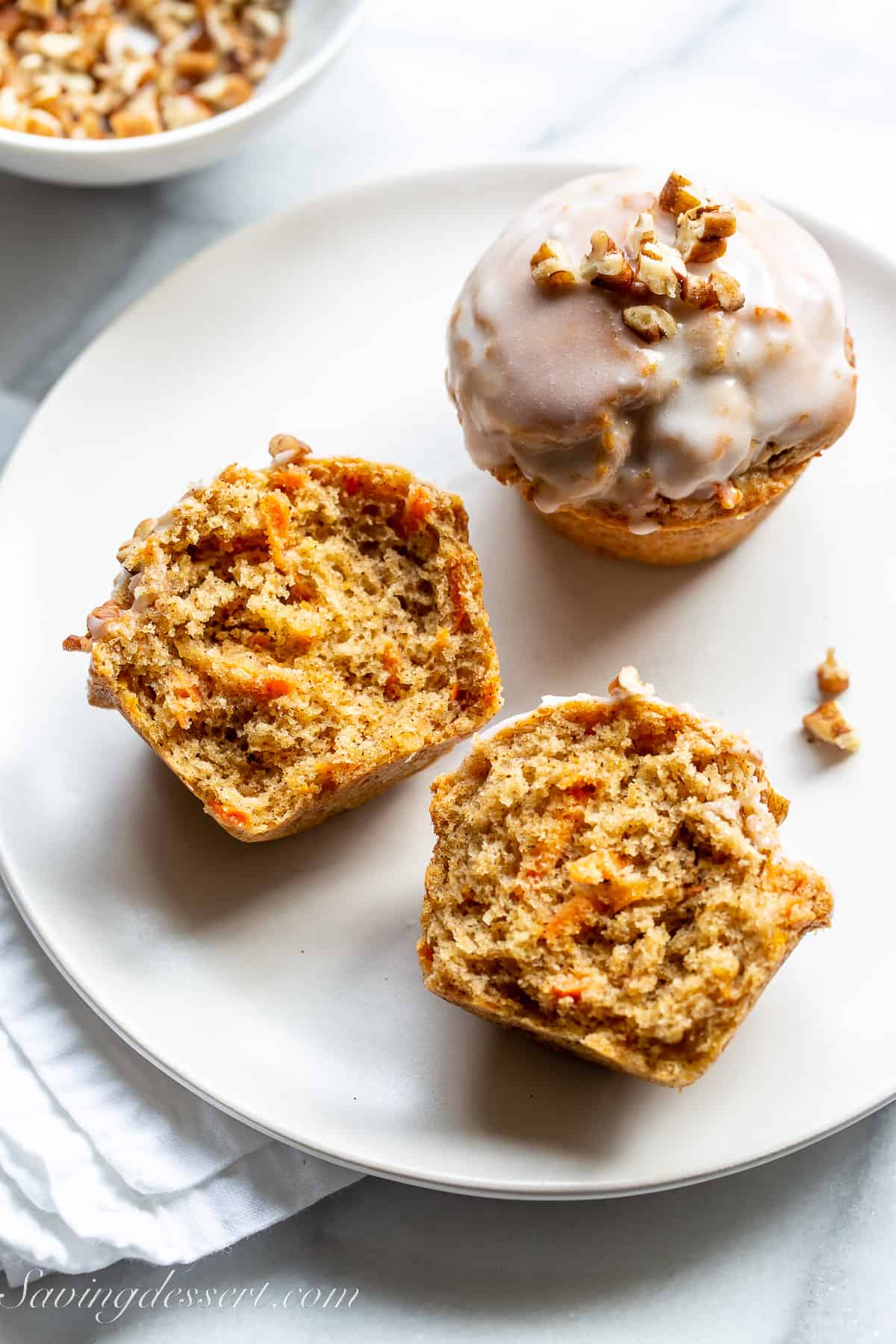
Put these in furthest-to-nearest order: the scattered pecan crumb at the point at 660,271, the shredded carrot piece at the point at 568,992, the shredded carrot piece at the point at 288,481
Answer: the shredded carrot piece at the point at 288,481, the scattered pecan crumb at the point at 660,271, the shredded carrot piece at the point at 568,992

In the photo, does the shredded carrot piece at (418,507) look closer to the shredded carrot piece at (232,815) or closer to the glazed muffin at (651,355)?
the glazed muffin at (651,355)

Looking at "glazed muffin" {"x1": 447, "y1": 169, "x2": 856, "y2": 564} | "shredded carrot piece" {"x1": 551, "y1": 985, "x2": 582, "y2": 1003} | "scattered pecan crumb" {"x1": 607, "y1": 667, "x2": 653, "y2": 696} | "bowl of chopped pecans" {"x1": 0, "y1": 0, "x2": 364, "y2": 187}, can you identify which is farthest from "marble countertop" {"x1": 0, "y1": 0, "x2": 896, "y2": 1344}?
"shredded carrot piece" {"x1": 551, "y1": 985, "x2": 582, "y2": 1003}

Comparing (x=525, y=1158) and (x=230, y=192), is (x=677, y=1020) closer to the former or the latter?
(x=525, y=1158)

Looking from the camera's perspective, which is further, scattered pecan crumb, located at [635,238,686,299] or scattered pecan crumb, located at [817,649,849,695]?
scattered pecan crumb, located at [817,649,849,695]

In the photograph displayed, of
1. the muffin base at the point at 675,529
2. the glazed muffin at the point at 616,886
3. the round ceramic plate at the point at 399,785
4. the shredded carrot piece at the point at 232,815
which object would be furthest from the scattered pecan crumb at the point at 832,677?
the shredded carrot piece at the point at 232,815

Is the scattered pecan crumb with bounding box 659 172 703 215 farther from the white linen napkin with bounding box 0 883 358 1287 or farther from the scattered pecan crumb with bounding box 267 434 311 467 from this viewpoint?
the white linen napkin with bounding box 0 883 358 1287
